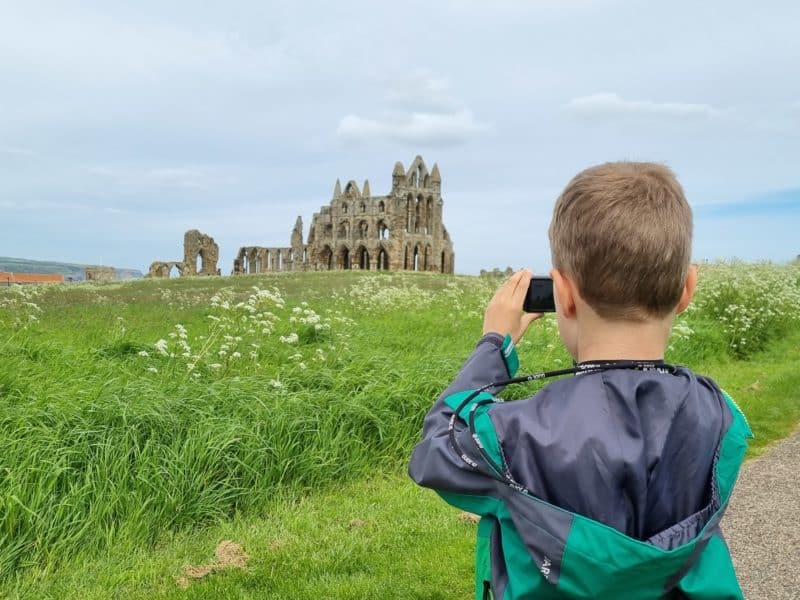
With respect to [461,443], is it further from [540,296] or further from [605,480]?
[540,296]

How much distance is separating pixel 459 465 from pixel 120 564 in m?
3.79

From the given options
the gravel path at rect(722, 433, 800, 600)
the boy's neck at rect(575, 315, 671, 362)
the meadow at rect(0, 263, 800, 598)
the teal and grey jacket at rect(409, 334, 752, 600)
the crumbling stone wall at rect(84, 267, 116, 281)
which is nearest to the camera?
the teal and grey jacket at rect(409, 334, 752, 600)

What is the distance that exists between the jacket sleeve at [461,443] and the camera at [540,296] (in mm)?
142

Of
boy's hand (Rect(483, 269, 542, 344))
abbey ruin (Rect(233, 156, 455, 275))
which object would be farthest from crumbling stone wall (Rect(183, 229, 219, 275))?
boy's hand (Rect(483, 269, 542, 344))

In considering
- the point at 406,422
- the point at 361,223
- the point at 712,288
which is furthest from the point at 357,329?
the point at 361,223

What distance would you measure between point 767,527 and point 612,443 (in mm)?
4643

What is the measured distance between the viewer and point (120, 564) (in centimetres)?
488

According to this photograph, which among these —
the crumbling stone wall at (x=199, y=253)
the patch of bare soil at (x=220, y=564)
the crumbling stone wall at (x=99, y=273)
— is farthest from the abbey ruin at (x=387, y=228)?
the patch of bare soil at (x=220, y=564)

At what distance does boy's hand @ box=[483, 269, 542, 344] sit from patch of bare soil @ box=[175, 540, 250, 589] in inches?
133

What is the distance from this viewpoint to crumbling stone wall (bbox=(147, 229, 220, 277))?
191 feet

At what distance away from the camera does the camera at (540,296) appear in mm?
2340

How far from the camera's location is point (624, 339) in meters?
2.04

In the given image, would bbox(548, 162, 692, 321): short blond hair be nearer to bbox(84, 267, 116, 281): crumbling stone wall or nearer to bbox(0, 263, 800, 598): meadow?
bbox(0, 263, 800, 598): meadow

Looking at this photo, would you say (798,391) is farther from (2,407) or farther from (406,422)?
(2,407)
